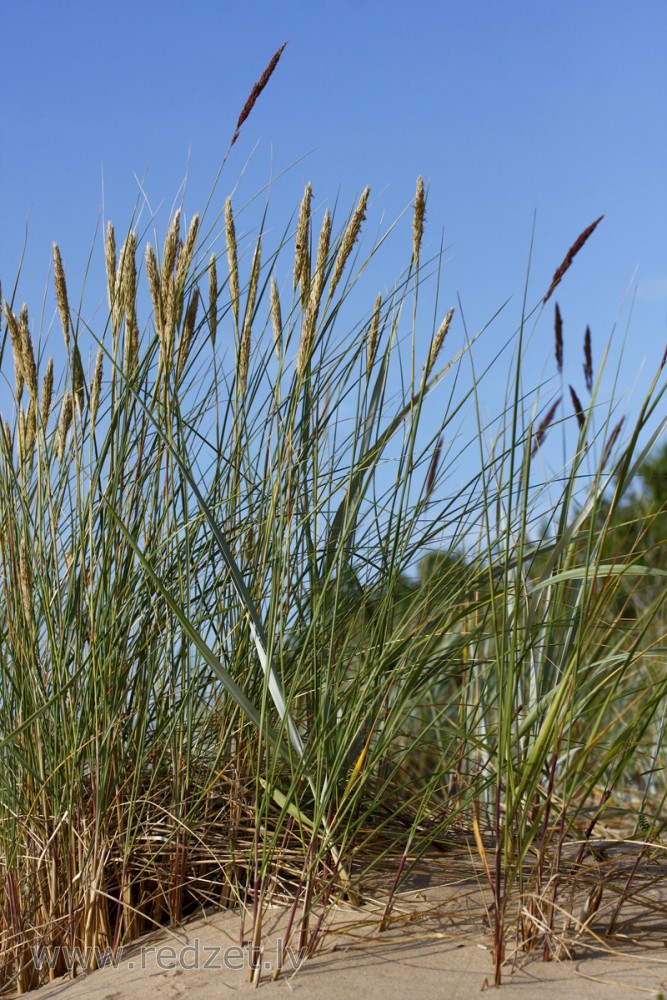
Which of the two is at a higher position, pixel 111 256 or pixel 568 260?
pixel 111 256

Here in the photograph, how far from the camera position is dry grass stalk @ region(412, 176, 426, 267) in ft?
5.46

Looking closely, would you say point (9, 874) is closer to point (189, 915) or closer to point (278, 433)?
point (189, 915)

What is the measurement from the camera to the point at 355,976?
1376mm

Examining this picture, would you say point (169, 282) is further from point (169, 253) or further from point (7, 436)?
point (7, 436)

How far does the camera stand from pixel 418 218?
168cm

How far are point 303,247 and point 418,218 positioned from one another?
0.23 metres

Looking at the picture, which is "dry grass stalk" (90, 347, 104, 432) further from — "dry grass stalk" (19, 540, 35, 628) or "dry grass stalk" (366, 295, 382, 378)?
"dry grass stalk" (366, 295, 382, 378)

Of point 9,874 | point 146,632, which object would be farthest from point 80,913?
point 146,632

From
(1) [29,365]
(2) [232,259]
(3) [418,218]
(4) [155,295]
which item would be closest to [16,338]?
(1) [29,365]

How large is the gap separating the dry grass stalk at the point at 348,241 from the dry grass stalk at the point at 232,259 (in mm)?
216

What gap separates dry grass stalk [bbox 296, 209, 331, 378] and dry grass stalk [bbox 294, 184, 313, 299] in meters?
Result: 0.03

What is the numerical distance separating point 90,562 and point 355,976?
0.90 m

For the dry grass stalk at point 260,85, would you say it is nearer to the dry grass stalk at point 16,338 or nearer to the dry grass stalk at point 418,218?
the dry grass stalk at point 418,218

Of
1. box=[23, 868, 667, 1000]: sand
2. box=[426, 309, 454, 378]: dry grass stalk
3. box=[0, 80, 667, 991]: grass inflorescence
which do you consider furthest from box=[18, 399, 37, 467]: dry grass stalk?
box=[23, 868, 667, 1000]: sand
